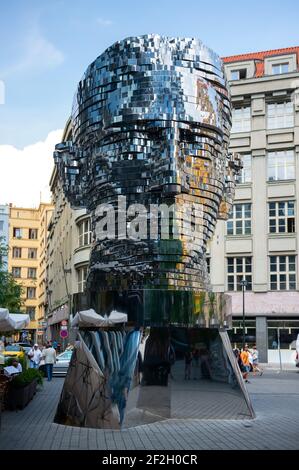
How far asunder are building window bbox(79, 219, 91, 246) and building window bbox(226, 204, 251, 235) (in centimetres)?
993

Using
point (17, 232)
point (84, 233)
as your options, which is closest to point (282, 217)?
point (84, 233)

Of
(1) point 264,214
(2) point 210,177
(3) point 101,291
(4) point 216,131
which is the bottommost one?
(3) point 101,291

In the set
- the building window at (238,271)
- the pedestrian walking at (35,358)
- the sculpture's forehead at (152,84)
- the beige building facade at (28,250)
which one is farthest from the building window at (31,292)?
the sculpture's forehead at (152,84)

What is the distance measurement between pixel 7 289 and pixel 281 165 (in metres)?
20.4

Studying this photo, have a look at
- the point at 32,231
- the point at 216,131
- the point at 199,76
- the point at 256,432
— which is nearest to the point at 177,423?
the point at 256,432

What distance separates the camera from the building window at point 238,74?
156 ft

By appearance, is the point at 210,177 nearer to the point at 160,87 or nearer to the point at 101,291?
the point at 160,87

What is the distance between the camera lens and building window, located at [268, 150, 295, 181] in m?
45.0

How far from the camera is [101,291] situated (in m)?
10.9

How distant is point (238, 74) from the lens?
47688mm

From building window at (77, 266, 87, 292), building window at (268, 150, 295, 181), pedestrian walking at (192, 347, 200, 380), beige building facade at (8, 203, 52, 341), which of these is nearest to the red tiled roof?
building window at (268, 150, 295, 181)

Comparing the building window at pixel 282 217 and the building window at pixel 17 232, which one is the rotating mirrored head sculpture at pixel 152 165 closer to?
the building window at pixel 282 217

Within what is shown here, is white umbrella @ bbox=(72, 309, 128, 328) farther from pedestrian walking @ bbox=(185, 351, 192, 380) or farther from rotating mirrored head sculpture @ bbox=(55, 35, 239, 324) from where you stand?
pedestrian walking @ bbox=(185, 351, 192, 380)
